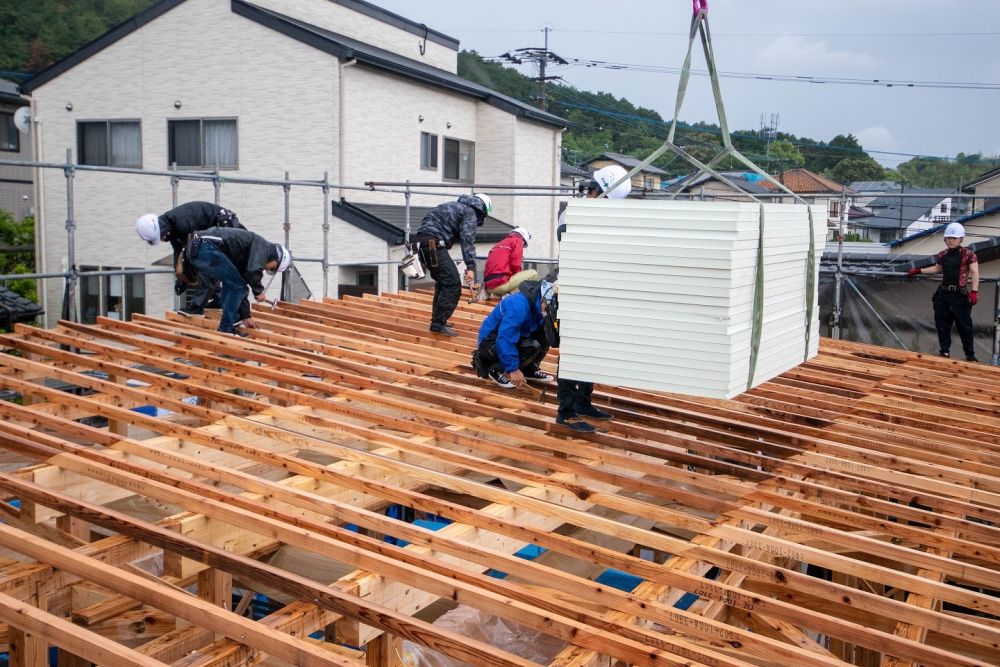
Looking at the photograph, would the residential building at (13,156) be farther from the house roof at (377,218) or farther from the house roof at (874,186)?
the house roof at (874,186)

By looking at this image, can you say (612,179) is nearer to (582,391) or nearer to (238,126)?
(582,391)

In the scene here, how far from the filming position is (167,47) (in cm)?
1686

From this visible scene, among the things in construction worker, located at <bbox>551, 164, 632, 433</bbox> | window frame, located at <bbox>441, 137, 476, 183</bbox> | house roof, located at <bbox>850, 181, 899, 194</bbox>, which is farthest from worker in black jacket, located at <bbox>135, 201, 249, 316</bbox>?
house roof, located at <bbox>850, 181, 899, 194</bbox>

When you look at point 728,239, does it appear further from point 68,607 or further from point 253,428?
point 68,607

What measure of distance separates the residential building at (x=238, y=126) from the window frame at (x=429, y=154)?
2 centimetres

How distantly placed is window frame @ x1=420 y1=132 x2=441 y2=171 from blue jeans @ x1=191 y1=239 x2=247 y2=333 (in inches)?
424

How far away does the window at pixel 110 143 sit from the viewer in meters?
17.3

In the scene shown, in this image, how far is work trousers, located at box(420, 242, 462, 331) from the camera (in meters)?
8.27

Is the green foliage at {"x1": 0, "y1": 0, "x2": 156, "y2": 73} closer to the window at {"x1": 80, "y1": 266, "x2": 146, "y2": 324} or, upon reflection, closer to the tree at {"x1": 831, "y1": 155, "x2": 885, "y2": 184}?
the window at {"x1": 80, "y1": 266, "x2": 146, "y2": 324}

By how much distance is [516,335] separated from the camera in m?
5.77

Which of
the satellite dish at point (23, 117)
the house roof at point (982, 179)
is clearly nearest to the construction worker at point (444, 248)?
the satellite dish at point (23, 117)

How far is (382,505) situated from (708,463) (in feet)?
6.44

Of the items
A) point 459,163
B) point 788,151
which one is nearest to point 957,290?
point 459,163

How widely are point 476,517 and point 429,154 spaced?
15517 mm
